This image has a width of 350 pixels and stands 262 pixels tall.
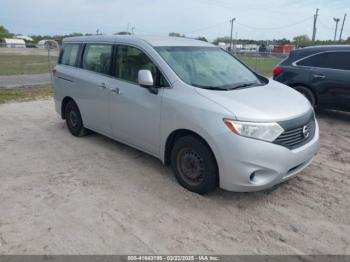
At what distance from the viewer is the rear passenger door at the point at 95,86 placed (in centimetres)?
482

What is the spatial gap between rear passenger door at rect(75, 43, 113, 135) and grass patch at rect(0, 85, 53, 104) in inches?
185

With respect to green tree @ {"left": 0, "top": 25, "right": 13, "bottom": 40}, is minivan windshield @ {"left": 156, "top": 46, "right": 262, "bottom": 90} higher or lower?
lower

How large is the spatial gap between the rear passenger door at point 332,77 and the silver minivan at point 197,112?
3.05m

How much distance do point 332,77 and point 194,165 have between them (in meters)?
4.73

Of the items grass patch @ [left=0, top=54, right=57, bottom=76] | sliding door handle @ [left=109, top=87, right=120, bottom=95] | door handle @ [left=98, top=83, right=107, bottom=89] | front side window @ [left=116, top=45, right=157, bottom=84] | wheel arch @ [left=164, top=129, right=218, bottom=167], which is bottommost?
wheel arch @ [left=164, top=129, right=218, bottom=167]

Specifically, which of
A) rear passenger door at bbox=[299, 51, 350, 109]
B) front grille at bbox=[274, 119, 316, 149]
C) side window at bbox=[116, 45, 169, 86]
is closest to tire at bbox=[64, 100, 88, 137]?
side window at bbox=[116, 45, 169, 86]

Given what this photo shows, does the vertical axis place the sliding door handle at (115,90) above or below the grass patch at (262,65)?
below

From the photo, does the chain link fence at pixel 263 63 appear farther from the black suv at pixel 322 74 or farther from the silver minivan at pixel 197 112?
the silver minivan at pixel 197 112

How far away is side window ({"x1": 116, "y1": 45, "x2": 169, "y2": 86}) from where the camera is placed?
4.00 meters

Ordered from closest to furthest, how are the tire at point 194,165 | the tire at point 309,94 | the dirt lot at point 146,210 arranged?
the dirt lot at point 146,210, the tire at point 194,165, the tire at point 309,94

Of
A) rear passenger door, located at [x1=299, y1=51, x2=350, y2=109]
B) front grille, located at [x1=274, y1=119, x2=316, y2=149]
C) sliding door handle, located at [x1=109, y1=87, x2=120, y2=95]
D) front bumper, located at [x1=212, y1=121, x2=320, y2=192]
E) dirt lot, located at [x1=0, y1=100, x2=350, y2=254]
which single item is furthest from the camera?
rear passenger door, located at [x1=299, y1=51, x2=350, y2=109]

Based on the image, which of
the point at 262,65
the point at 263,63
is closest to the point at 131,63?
the point at 262,65

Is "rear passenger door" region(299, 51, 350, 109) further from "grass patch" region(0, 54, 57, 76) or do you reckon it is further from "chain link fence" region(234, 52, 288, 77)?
"grass patch" region(0, 54, 57, 76)

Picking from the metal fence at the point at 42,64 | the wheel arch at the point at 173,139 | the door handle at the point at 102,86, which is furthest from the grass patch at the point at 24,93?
the wheel arch at the point at 173,139
